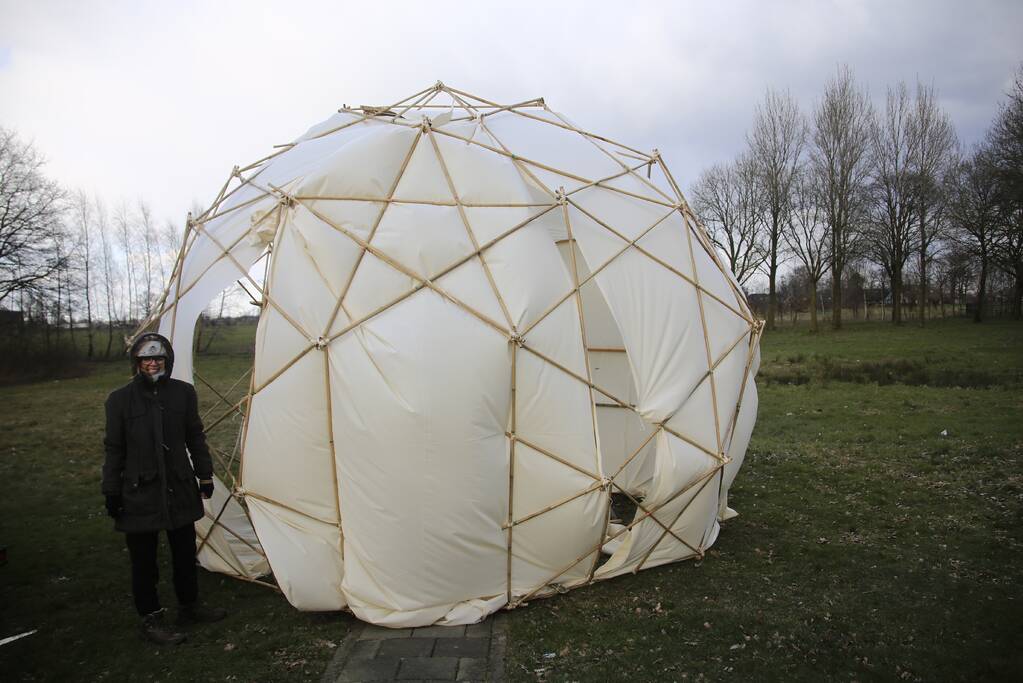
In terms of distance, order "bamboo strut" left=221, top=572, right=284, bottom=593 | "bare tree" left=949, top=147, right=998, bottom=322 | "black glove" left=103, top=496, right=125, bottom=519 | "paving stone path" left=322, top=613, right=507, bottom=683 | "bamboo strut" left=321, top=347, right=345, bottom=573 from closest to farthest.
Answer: "paving stone path" left=322, top=613, right=507, bottom=683, "black glove" left=103, top=496, right=125, bottom=519, "bamboo strut" left=321, top=347, right=345, bottom=573, "bamboo strut" left=221, top=572, right=284, bottom=593, "bare tree" left=949, top=147, right=998, bottom=322

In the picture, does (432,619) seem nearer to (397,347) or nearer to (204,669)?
(204,669)

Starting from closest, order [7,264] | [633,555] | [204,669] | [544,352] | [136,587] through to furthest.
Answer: [204,669]
[136,587]
[544,352]
[633,555]
[7,264]

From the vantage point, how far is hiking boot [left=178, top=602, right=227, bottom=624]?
509cm

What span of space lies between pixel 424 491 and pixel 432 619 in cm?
101

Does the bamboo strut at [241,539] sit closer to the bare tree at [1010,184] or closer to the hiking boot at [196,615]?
the hiking boot at [196,615]

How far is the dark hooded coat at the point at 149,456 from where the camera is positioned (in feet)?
15.6

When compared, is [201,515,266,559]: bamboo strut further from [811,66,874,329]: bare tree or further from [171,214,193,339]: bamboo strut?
[811,66,874,329]: bare tree

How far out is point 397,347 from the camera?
496cm

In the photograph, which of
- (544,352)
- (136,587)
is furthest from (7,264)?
(544,352)

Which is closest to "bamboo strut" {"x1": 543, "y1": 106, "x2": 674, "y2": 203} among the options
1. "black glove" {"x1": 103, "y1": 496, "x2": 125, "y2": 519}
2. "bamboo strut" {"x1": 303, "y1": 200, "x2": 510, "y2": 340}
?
"bamboo strut" {"x1": 303, "y1": 200, "x2": 510, "y2": 340}

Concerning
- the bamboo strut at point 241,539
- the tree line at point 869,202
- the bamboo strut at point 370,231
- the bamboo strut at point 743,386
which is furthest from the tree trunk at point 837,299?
the bamboo strut at point 241,539

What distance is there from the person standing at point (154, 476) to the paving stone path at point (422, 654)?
134 cm

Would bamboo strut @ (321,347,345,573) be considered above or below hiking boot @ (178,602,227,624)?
above

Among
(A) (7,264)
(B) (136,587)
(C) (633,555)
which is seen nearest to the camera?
(B) (136,587)
